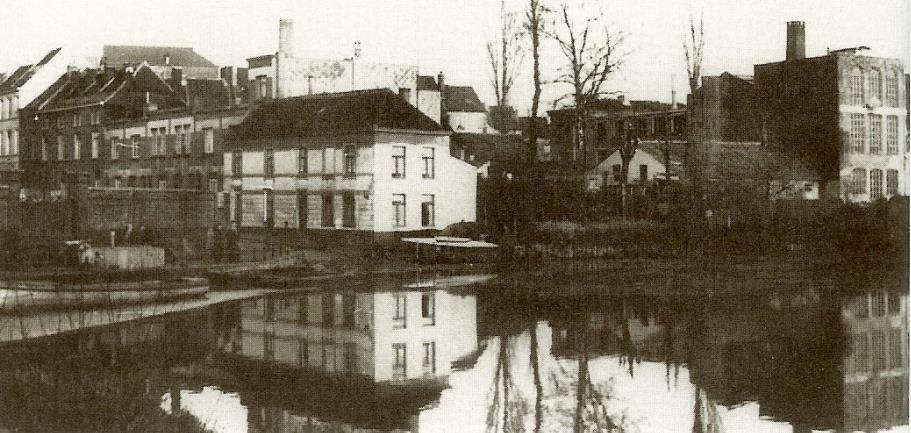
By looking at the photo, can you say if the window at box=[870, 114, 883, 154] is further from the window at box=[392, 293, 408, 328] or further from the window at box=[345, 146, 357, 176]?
the window at box=[345, 146, 357, 176]

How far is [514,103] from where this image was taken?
914cm

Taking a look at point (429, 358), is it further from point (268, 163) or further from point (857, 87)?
point (857, 87)

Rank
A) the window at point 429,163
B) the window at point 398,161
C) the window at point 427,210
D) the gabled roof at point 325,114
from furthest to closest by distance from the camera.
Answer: the window at point 398,161 < the window at point 429,163 < the window at point 427,210 < the gabled roof at point 325,114

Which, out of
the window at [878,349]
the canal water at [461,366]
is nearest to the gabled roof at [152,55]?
the canal water at [461,366]

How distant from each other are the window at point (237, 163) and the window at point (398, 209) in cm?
164

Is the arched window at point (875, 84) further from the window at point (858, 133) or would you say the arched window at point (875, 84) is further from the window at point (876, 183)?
the window at point (876, 183)

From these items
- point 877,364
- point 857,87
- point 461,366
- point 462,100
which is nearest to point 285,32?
point 461,366

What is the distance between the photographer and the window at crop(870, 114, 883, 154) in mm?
7977

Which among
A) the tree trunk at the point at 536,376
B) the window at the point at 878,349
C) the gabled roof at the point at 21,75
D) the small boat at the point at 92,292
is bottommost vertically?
the tree trunk at the point at 536,376

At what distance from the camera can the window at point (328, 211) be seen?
9.43 m

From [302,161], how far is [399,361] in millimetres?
3185

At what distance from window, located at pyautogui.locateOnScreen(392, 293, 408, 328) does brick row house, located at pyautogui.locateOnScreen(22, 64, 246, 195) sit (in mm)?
Answer: 1956

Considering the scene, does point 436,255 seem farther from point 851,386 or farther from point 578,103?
point 851,386

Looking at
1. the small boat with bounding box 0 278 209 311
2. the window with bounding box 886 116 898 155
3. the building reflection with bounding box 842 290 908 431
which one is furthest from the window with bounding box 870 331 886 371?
the small boat with bounding box 0 278 209 311
